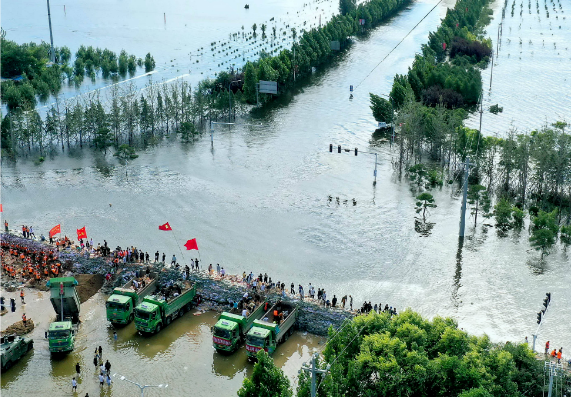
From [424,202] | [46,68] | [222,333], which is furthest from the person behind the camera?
[46,68]

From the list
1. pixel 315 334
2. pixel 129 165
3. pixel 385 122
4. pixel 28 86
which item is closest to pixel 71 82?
pixel 28 86

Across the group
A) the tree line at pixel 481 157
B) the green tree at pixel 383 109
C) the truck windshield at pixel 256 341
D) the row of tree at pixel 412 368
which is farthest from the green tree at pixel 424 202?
the truck windshield at pixel 256 341

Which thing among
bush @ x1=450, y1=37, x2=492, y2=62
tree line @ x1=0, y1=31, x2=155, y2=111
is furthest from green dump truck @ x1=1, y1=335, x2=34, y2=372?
bush @ x1=450, y1=37, x2=492, y2=62

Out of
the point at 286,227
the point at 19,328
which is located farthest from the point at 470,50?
the point at 19,328

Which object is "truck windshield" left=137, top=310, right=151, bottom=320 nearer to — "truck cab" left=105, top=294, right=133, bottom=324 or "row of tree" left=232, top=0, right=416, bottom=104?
"truck cab" left=105, top=294, right=133, bottom=324

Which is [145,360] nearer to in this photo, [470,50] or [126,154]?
[126,154]
